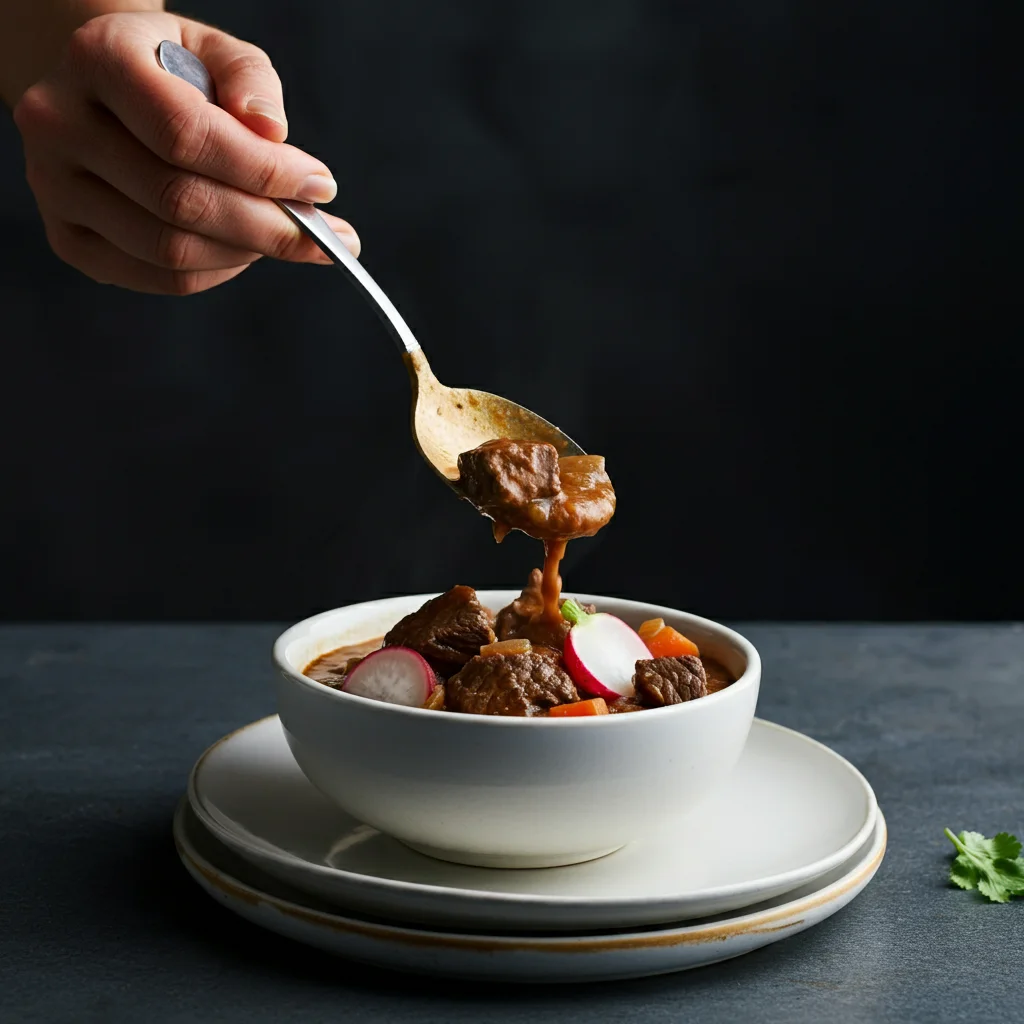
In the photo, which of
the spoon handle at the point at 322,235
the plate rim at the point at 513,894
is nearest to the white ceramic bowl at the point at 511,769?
the plate rim at the point at 513,894

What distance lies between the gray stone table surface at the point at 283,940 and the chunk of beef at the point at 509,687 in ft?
1.72

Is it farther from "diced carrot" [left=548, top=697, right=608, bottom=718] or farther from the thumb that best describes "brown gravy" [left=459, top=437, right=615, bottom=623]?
the thumb

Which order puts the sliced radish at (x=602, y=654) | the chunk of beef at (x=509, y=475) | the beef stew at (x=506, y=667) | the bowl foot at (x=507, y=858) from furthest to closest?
the chunk of beef at (x=509, y=475) → the sliced radish at (x=602, y=654) → the beef stew at (x=506, y=667) → the bowl foot at (x=507, y=858)

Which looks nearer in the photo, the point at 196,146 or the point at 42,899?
the point at 42,899

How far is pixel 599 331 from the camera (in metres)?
5.96

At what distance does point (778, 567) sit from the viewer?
617 cm

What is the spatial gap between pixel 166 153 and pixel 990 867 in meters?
2.09

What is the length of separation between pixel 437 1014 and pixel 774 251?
4563 millimetres

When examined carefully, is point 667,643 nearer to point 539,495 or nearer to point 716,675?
point 716,675

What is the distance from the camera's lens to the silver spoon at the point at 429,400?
9.34ft

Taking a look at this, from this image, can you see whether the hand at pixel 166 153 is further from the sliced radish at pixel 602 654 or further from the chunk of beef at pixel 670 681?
the chunk of beef at pixel 670 681

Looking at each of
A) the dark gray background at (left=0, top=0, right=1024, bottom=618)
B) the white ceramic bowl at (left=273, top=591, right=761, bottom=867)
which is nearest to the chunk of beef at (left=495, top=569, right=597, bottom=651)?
the white ceramic bowl at (left=273, top=591, right=761, bottom=867)

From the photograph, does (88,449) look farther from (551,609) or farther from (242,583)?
(551,609)

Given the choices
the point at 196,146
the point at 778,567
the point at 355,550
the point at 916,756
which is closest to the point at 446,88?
the point at 355,550
